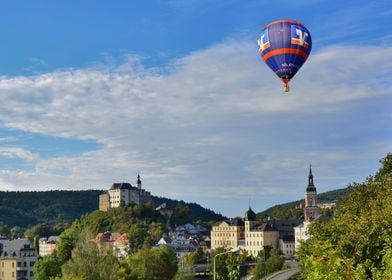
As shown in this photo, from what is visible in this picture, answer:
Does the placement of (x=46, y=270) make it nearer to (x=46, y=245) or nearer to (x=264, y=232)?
(x=264, y=232)

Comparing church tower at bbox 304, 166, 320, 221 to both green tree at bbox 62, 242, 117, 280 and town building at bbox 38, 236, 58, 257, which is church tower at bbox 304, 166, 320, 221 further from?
green tree at bbox 62, 242, 117, 280

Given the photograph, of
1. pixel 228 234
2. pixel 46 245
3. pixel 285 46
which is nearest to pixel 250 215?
pixel 228 234

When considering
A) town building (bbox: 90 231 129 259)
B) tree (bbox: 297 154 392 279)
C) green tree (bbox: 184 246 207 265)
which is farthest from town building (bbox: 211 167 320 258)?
tree (bbox: 297 154 392 279)

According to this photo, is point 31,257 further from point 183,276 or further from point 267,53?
point 267,53

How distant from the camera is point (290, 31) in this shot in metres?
43.6

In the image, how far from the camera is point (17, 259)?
96812 millimetres

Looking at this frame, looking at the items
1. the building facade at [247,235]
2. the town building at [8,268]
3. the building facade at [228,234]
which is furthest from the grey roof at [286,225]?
the town building at [8,268]

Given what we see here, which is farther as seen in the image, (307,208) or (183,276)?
(307,208)

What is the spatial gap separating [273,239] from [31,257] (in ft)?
225

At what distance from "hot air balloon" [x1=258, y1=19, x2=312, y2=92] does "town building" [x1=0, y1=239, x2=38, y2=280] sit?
209ft

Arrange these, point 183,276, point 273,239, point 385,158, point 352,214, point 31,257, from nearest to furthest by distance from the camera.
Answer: point 352,214 < point 385,158 < point 183,276 < point 31,257 < point 273,239

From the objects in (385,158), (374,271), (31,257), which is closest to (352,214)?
(385,158)

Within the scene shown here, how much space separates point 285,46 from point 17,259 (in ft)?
218

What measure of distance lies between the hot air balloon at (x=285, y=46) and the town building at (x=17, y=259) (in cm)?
6373
